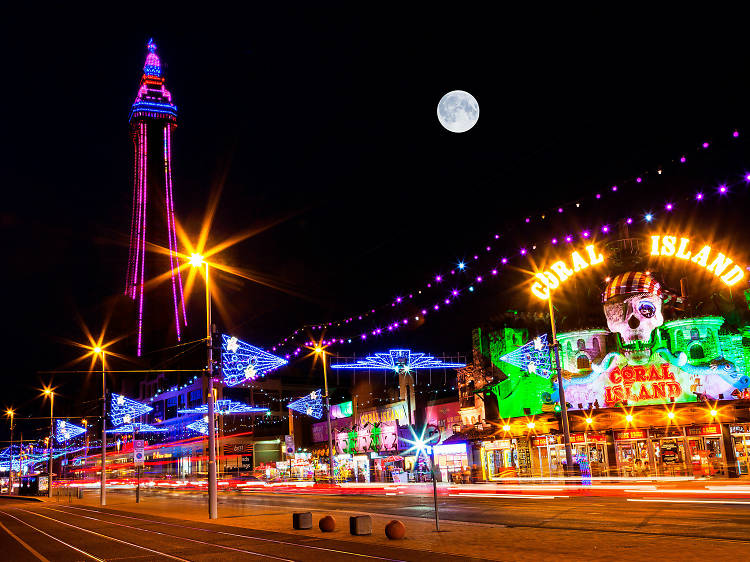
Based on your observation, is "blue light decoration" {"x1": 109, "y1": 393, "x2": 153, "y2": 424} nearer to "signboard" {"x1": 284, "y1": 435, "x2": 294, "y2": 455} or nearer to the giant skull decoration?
"signboard" {"x1": 284, "y1": 435, "x2": 294, "y2": 455}

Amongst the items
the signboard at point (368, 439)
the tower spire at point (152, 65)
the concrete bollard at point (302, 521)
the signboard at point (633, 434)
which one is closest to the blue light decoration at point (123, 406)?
the signboard at point (368, 439)

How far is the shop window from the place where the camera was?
4181cm

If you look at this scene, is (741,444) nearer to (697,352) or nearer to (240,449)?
(697,352)

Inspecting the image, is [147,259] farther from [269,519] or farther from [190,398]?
[269,519]

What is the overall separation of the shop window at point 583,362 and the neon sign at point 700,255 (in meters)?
7.17

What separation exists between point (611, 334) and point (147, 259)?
122 meters

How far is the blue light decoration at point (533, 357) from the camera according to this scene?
4234 cm

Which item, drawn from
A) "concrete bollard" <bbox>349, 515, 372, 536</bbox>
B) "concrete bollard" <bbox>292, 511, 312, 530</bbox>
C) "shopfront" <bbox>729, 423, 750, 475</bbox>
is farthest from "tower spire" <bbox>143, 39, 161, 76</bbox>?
"concrete bollard" <bbox>349, 515, 372, 536</bbox>

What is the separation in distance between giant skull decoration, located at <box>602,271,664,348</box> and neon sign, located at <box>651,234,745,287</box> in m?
1.76

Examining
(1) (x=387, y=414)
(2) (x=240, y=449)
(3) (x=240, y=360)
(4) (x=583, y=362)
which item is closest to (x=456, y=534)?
(3) (x=240, y=360)

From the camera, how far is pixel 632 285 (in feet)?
131

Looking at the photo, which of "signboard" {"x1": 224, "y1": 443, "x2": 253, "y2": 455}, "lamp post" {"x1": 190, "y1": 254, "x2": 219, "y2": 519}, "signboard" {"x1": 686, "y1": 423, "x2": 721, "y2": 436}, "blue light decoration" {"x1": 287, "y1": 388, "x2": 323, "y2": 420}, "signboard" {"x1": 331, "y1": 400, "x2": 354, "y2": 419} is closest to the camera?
"lamp post" {"x1": 190, "y1": 254, "x2": 219, "y2": 519}

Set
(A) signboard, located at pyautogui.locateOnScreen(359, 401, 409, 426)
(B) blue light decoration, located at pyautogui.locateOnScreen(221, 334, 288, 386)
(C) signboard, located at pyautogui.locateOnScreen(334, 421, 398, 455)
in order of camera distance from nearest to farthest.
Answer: (B) blue light decoration, located at pyautogui.locateOnScreen(221, 334, 288, 386)
(A) signboard, located at pyautogui.locateOnScreen(359, 401, 409, 426)
(C) signboard, located at pyautogui.locateOnScreen(334, 421, 398, 455)

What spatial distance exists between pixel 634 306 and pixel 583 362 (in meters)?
4.68
